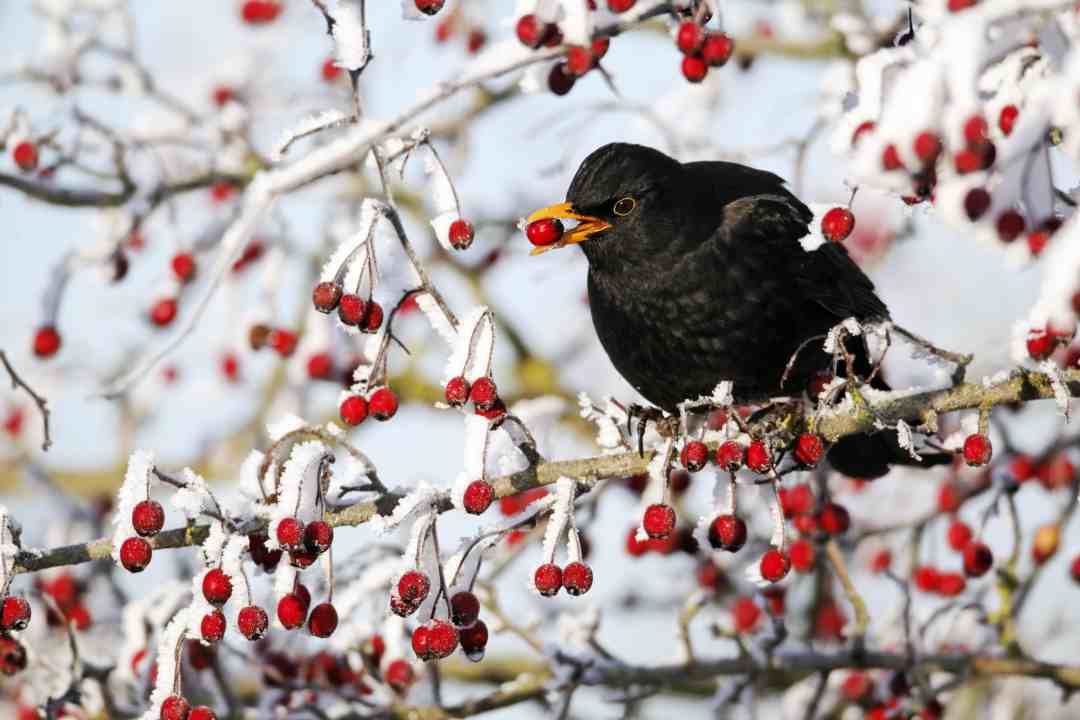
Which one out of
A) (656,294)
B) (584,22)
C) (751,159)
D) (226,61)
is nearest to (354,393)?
(584,22)

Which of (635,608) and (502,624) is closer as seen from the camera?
(502,624)

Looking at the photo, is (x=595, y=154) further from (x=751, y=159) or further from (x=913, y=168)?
(x=913, y=168)

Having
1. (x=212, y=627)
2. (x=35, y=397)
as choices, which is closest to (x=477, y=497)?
(x=212, y=627)

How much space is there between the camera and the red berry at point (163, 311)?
5.13 metres

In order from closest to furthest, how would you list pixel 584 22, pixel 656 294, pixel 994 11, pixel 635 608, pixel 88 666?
pixel 994 11 → pixel 584 22 → pixel 88 666 → pixel 656 294 → pixel 635 608

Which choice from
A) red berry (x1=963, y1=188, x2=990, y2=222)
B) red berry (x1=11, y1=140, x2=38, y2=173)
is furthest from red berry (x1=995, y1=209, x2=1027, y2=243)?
red berry (x1=11, y1=140, x2=38, y2=173)

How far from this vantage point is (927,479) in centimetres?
632

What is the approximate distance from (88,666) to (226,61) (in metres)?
4.69

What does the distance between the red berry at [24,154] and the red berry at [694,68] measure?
96.7 inches

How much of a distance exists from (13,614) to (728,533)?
1444mm

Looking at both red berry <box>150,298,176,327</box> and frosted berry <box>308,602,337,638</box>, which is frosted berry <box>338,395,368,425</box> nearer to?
frosted berry <box>308,602,337,638</box>

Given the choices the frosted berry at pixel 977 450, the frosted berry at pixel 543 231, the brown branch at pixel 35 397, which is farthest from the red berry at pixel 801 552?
the brown branch at pixel 35 397

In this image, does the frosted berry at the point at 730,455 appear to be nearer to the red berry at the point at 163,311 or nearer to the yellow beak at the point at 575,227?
the yellow beak at the point at 575,227

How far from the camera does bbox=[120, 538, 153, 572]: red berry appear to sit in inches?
97.7
